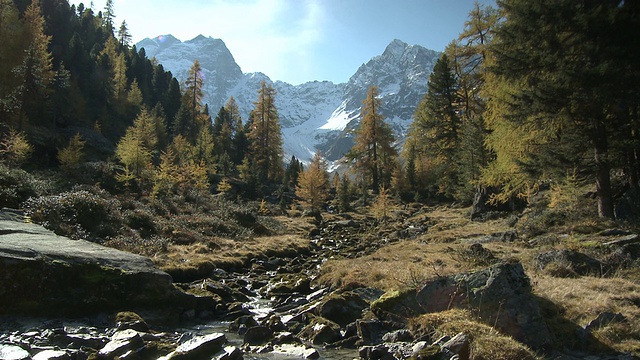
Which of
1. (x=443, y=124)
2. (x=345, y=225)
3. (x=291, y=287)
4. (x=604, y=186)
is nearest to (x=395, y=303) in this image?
(x=291, y=287)

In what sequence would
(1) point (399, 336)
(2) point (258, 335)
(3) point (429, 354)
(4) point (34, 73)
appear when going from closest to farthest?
(3) point (429, 354), (1) point (399, 336), (2) point (258, 335), (4) point (34, 73)

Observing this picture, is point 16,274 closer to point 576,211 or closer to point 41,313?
point 41,313

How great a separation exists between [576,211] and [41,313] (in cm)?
1786

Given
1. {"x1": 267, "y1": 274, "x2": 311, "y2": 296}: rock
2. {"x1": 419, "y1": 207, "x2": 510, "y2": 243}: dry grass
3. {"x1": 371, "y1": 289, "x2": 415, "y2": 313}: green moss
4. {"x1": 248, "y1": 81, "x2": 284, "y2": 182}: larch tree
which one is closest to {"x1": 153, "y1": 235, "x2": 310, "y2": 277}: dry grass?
A: {"x1": 267, "y1": 274, "x2": 311, "y2": 296}: rock

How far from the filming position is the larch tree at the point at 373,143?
47.9 m

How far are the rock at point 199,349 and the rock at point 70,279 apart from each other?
11.4 ft

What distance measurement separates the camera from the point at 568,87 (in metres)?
12.7

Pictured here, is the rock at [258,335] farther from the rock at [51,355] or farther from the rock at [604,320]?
the rock at [604,320]

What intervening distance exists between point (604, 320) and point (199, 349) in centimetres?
711

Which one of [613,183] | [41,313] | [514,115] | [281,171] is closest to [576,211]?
[613,183]

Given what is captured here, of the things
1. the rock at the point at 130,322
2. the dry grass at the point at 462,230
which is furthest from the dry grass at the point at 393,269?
the rock at the point at 130,322

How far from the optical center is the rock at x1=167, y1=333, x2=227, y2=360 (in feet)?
20.0

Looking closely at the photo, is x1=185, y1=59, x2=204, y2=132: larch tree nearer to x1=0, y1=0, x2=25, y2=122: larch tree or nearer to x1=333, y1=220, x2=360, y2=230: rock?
x1=0, y1=0, x2=25, y2=122: larch tree

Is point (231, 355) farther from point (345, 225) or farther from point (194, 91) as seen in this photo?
point (194, 91)
